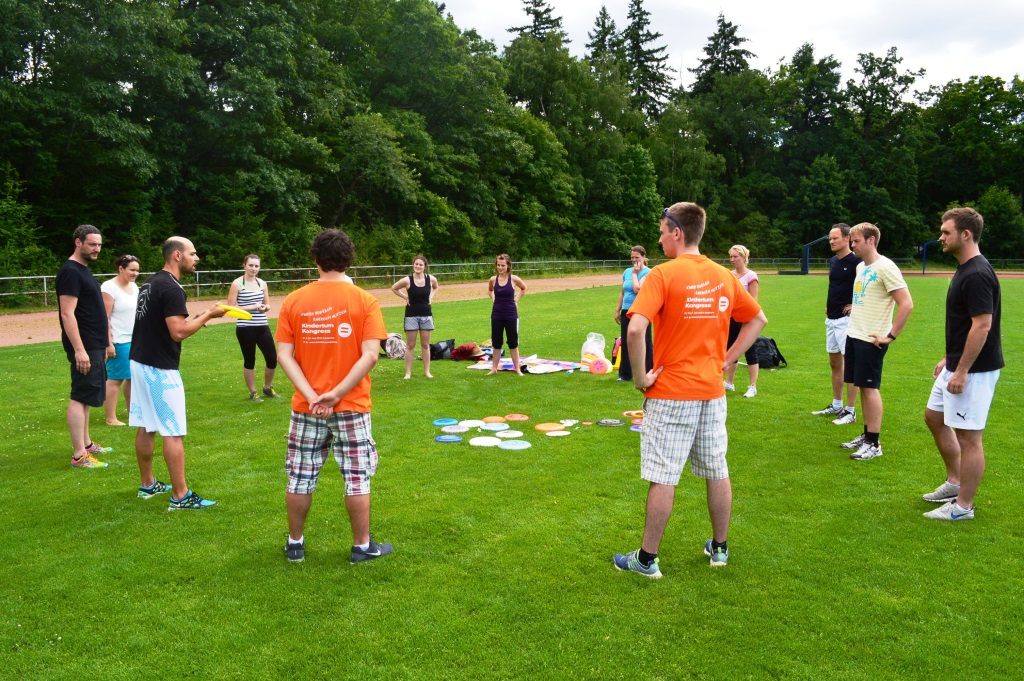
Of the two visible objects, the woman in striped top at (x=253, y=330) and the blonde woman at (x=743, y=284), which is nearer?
the blonde woman at (x=743, y=284)

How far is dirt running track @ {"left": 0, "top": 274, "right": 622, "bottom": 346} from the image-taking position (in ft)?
52.8

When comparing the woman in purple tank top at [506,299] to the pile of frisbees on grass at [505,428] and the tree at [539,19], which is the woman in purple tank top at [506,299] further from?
the tree at [539,19]

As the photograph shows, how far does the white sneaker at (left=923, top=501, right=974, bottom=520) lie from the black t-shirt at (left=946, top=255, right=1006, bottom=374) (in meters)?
0.95

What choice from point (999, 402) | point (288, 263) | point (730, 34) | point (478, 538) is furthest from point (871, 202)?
point (478, 538)

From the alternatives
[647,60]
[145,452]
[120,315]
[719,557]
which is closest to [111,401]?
[120,315]

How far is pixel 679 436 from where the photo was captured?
398 cm

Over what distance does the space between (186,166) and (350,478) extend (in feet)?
99.0

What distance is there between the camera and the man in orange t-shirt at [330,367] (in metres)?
4.06

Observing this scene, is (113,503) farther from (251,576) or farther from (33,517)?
(251,576)

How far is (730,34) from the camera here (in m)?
83.1

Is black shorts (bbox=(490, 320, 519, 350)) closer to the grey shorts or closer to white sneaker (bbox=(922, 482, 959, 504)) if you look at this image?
the grey shorts

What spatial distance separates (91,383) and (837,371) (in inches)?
294

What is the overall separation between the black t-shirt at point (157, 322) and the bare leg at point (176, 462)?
0.54 metres

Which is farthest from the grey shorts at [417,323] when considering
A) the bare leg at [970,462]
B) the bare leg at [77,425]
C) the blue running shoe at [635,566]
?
the bare leg at [970,462]
